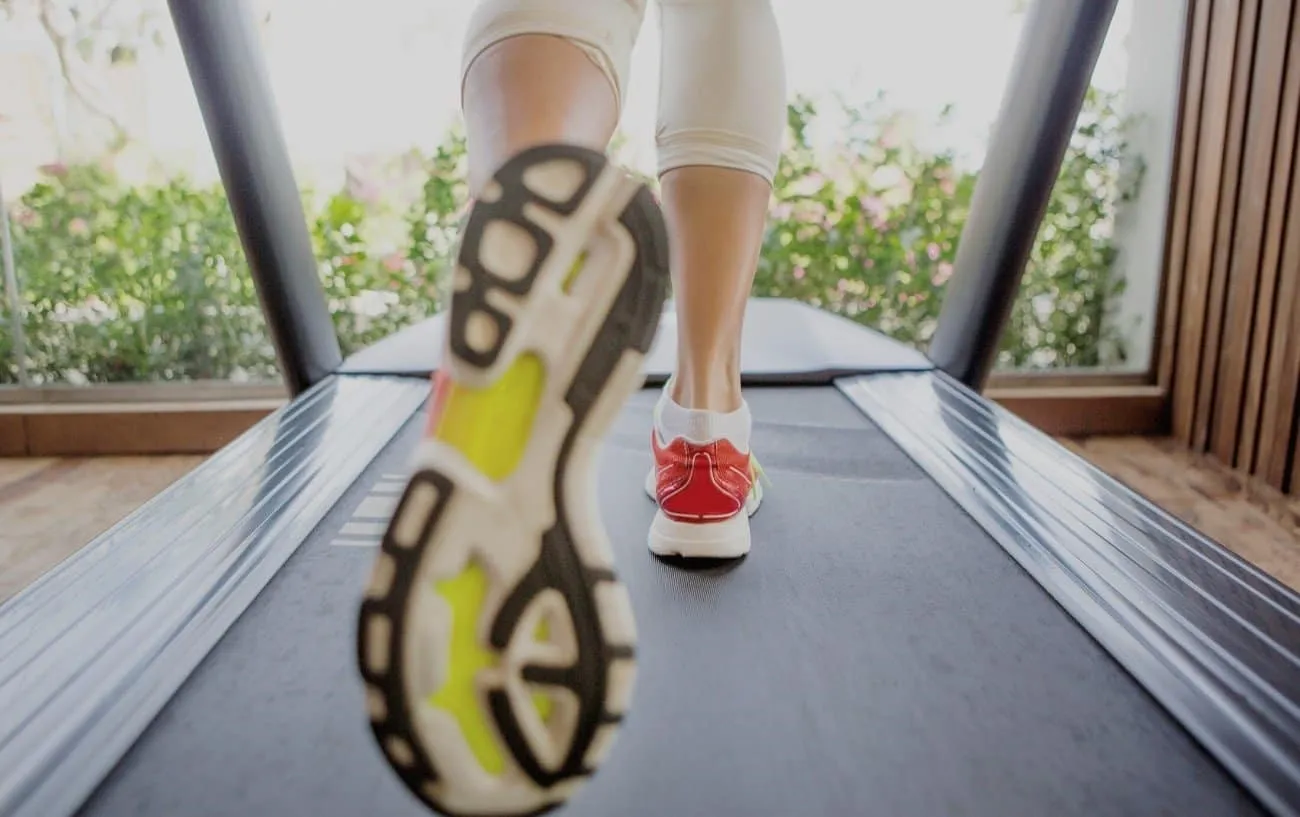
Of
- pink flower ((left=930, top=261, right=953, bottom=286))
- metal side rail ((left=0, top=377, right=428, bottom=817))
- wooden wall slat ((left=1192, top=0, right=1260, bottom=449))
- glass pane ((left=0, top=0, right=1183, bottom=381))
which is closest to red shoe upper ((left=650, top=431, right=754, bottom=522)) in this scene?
metal side rail ((left=0, top=377, right=428, bottom=817))

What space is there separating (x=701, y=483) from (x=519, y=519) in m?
0.49

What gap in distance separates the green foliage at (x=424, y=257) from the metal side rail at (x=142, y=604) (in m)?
1.12

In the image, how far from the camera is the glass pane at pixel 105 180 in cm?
231

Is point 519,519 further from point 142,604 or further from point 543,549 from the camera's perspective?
point 142,604

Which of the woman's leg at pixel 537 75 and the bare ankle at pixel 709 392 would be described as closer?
the woman's leg at pixel 537 75

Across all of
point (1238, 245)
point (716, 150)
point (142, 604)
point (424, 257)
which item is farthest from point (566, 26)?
point (1238, 245)

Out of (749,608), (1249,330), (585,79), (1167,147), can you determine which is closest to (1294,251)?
(1249,330)

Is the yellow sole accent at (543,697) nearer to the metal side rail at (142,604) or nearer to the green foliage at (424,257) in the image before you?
the metal side rail at (142,604)

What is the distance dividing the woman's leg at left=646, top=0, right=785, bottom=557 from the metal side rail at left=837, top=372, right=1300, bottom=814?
0.34 meters

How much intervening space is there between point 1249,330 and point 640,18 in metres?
2.00

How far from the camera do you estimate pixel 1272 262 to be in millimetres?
2074

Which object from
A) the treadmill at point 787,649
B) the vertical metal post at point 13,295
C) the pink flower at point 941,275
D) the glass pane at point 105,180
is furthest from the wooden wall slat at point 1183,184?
the vertical metal post at point 13,295

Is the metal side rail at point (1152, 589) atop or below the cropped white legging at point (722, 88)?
below

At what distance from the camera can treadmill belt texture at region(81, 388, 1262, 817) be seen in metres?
0.61
